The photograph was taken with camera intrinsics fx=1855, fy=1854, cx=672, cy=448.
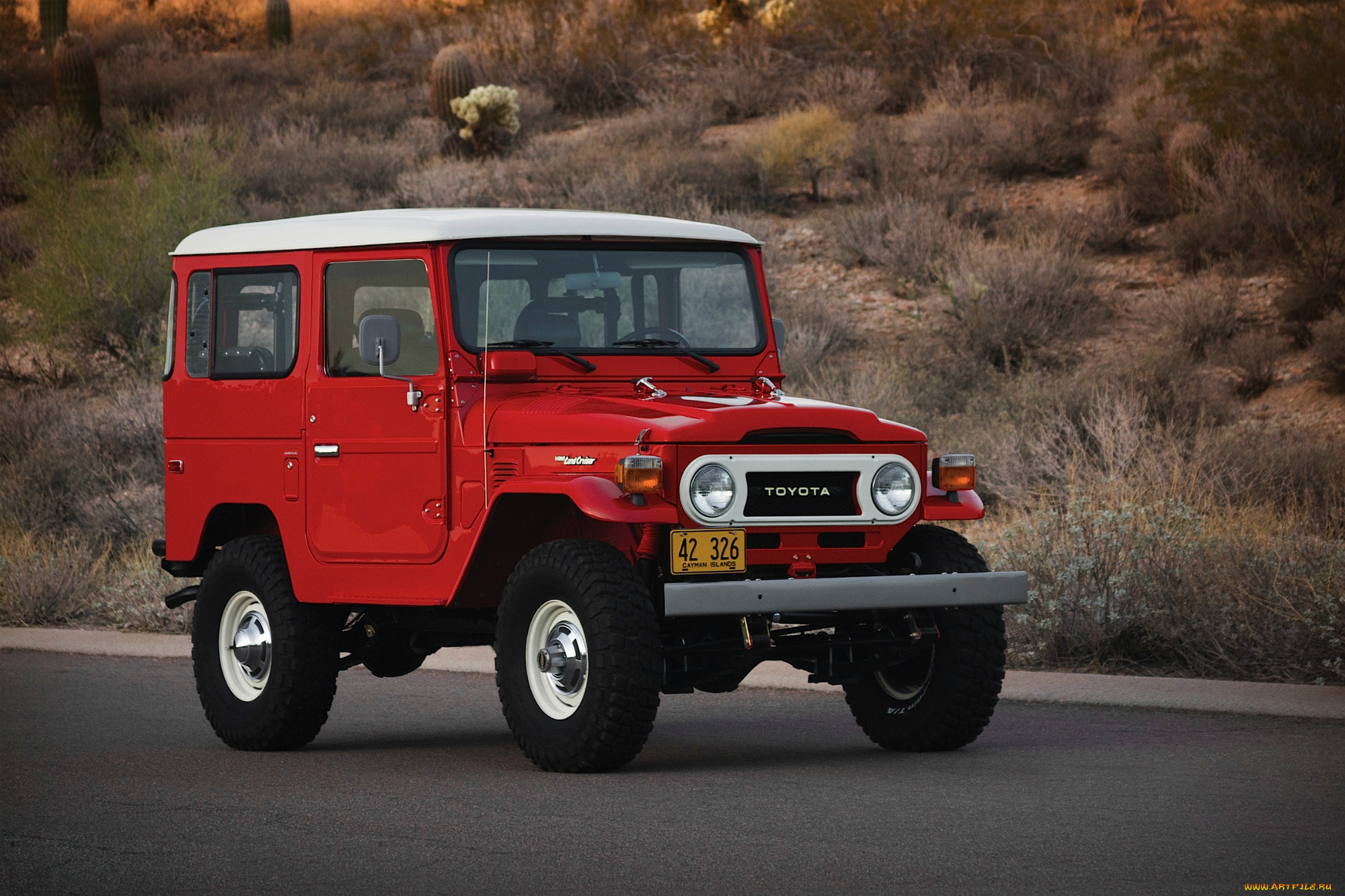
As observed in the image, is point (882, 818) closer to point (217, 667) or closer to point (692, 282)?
point (692, 282)

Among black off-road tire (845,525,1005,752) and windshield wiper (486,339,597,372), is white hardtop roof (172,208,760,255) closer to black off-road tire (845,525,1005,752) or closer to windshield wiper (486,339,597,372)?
windshield wiper (486,339,597,372)

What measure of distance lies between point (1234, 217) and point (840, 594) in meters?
20.5

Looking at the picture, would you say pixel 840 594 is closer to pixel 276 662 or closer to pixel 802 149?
pixel 276 662

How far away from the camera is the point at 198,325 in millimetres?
10117

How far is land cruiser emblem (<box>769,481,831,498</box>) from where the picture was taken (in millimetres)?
8312

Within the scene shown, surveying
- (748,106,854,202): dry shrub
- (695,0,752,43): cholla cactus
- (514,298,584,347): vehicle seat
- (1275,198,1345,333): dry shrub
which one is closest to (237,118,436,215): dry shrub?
(695,0,752,43): cholla cactus

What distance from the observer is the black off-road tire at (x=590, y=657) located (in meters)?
7.76

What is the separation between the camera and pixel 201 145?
2997 cm

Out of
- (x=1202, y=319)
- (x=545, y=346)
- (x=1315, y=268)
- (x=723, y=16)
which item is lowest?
(x=545, y=346)

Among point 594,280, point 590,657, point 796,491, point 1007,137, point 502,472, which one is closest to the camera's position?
point 590,657

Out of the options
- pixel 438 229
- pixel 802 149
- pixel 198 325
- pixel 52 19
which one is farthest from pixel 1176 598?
pixel 52 19

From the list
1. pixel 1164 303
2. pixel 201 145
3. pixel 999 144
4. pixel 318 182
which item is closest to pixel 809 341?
pixel 1164 303

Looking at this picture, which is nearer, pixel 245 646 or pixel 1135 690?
pixel 245 646

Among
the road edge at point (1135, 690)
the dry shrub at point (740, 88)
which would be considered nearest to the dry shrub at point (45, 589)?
the road edge at point (1135, 690)
